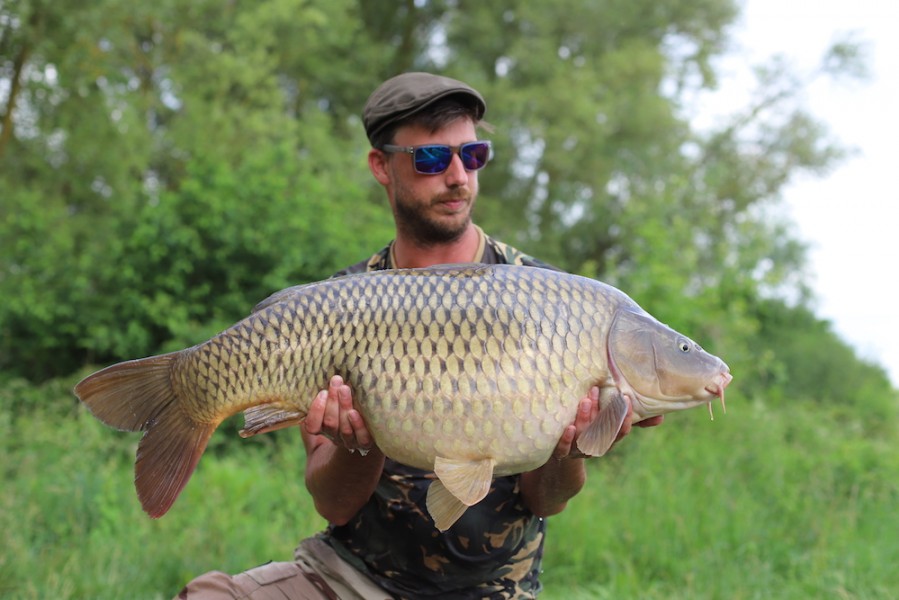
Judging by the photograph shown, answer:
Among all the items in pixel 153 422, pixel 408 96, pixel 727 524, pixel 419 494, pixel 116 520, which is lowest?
pixel 116 520

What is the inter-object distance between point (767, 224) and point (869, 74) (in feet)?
10.0

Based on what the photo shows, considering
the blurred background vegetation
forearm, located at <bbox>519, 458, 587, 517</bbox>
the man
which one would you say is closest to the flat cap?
the man

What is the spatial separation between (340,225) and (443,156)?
16.7 ft

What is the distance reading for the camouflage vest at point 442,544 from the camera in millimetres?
2059

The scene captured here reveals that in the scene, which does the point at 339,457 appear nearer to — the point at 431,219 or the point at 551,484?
the point at 551,484

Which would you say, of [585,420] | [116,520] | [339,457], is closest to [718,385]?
[585,420]

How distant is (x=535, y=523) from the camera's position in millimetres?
2158

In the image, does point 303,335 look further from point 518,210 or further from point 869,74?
point 869,74

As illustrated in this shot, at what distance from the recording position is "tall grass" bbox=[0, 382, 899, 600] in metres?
3.24

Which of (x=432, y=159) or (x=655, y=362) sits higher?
(x=432, y=159)

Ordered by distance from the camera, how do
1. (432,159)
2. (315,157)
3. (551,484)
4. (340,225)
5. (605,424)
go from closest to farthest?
(605,424), (551,484), (432,159), (340,225), (315,157)

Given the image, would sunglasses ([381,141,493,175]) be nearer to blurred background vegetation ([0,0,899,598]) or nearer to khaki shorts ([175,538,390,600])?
khaki shorts ([175,538,390,600])

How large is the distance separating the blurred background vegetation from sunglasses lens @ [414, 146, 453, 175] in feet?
5.91

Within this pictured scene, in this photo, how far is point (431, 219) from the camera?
2254 mm
